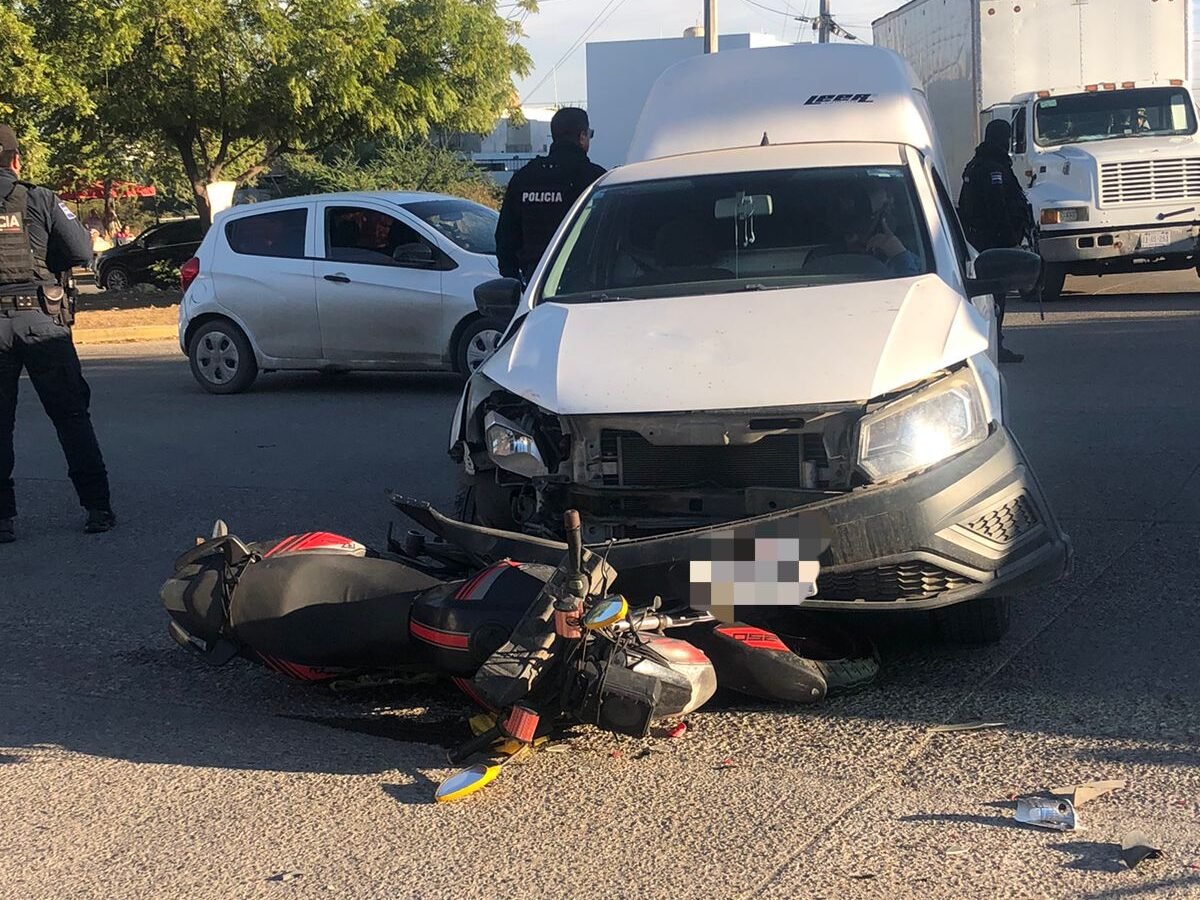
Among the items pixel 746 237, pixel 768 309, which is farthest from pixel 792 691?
pixel 746 237

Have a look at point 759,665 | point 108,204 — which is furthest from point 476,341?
point 108,204

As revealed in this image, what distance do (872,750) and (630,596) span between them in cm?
84

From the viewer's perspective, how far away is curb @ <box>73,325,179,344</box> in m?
17.9

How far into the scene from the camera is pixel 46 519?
301 inches

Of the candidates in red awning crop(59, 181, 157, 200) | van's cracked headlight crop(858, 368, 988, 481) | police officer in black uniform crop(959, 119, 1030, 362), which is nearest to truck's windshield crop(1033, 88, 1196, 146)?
police officer in black uniform crop(959, 119, 1030, 362)

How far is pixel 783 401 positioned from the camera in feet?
13.8

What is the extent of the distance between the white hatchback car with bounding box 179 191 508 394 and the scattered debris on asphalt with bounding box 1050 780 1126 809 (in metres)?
7.85

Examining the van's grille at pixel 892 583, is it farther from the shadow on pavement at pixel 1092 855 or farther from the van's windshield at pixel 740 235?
the van's windshield at pixel 740 235

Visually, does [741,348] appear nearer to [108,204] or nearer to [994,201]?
[994,201]

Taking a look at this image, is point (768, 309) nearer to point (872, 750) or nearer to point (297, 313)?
point (872, 750)

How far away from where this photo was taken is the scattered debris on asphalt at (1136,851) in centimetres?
330

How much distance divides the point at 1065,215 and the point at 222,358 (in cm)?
952

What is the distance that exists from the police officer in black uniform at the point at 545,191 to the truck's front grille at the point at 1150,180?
949 centimetres

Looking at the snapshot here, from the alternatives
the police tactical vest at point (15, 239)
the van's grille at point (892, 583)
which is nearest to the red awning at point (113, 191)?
the police tactical vest at point (15, 239)
